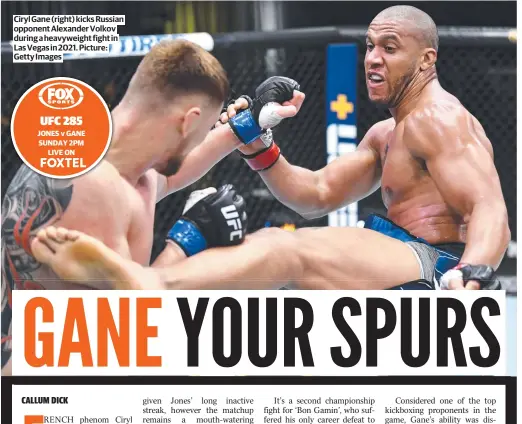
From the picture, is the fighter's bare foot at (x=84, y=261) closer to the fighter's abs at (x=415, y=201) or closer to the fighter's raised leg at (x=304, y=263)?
the fighter's raised leg at (x=304, y=263)

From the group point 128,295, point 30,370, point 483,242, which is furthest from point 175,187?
point 483,242

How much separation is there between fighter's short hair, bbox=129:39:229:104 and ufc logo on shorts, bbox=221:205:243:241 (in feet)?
0.93

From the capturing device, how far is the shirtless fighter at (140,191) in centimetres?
258

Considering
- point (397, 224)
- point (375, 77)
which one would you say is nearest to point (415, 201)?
point (397, 224)

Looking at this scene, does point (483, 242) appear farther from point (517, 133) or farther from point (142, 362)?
point (142, 362)

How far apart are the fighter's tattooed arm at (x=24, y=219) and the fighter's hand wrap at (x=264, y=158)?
0.52 metres

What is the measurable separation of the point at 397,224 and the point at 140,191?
706mm

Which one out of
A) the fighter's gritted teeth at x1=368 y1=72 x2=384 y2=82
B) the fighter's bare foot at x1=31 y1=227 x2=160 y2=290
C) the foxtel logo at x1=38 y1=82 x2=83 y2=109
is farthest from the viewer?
the fighter's gritted teeth at x1=368 y1=72 x2=384 y2=82

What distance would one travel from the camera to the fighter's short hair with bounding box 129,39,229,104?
2605 millimetres

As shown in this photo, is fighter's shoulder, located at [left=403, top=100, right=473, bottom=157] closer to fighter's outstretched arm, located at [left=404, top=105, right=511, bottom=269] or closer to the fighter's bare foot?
fighter's outstretched arm, located at [left=404, top=105, right=511, bottom=269]

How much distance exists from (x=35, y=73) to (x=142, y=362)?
80 cm

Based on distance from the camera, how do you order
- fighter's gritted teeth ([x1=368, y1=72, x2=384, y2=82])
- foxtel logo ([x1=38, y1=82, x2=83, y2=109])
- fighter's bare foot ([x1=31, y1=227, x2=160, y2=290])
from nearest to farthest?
fighter's bare foot ([x1=31, y1=227, x2=160, y2=290]) → foxtel logo ([x1=38, y1=82, x2=83, y2=109]) → fighter's gritted teeth ([x1=368, y1=72, x2=384, y2=82])

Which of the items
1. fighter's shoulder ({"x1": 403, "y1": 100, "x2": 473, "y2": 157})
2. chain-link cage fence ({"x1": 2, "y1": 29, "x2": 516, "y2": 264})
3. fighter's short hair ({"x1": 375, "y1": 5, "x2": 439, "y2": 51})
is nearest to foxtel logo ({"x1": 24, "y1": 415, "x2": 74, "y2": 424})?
chain-link cage fence ({"x1": 2, "y1": 29, "x2": 516, "y2": 264})

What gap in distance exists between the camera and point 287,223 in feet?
9.84
